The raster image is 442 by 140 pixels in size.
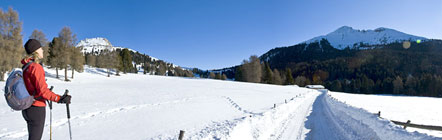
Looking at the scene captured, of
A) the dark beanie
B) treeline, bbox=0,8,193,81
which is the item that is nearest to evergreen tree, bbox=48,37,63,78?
treeline, bbox=0,8,193,81

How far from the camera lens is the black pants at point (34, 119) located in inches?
125

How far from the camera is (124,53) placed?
72750mm

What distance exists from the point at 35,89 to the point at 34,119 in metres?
0.56

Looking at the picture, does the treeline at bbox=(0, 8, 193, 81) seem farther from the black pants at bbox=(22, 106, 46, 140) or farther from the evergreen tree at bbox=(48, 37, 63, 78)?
the black pants at bbox=(22, 106, 46, 140)

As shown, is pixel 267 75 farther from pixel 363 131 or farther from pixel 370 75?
pixel 370 75

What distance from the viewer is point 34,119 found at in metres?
3.25

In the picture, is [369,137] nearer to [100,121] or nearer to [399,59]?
[100,121]

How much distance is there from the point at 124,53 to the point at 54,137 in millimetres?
73728

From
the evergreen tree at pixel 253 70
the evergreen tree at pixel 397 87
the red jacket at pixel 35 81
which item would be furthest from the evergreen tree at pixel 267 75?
the red jacket at pixel 35 81

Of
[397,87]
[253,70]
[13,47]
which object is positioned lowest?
[397,87]

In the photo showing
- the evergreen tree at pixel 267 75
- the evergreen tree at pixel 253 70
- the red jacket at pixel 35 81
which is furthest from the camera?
the evergreen tree at pixel 267 75

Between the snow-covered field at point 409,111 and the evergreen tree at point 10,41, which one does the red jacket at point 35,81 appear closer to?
the snow-covered field at point 409,111

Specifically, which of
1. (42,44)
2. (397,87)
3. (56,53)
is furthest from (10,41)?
(397,87)

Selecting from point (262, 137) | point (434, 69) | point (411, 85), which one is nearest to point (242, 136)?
point (262, 137)
